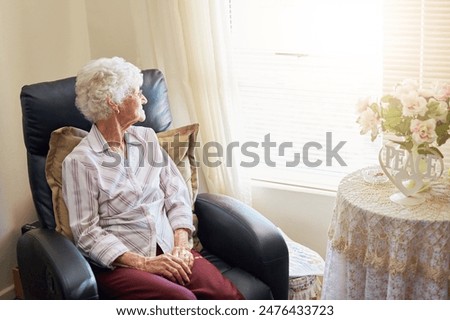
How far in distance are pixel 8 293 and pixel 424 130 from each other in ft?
6.30

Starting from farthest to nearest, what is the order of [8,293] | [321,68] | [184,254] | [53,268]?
[8,293] → [321,68] → [184,254] → [53,268]

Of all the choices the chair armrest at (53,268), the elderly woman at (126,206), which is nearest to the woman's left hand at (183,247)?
the elderly woman at (126,206)

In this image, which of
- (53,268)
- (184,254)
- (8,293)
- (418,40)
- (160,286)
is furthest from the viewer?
(8,293)

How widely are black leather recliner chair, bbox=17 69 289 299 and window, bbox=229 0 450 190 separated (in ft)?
1.88

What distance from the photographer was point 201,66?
10.00 feet

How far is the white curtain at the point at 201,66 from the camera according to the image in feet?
9.78

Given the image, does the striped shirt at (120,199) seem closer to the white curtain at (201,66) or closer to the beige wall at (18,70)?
the white curtain at (201,66)

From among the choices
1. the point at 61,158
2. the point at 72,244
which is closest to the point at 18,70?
the point at 61,158

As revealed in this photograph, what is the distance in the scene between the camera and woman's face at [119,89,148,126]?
8.21 ft

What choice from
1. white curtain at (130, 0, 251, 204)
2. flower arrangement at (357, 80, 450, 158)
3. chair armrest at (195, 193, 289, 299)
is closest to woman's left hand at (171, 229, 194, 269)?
chair armrest at (195, 193, 289, 299)

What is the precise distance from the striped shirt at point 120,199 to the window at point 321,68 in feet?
2.31

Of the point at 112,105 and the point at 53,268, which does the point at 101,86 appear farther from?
the point at 53,268

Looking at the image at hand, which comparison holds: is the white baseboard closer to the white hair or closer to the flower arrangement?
the white hair

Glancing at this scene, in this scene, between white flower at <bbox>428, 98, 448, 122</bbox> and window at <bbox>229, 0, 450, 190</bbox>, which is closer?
white flower at <bbox>428, 98, 448, 122</bbox>
